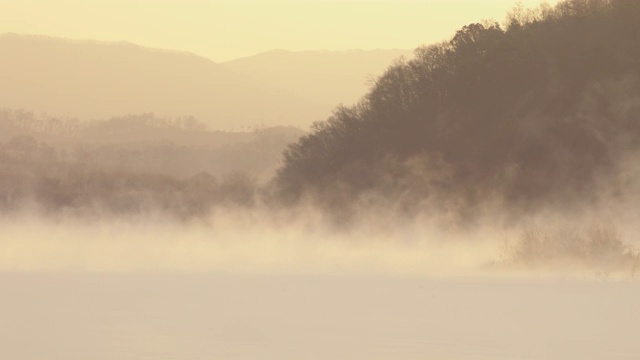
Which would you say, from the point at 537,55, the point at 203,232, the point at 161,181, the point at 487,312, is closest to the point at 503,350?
the point at 487,312

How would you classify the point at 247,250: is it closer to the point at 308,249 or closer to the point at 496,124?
the point at 308,249

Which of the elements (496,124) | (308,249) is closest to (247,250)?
(308,249)

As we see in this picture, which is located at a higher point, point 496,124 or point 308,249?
point 496,124

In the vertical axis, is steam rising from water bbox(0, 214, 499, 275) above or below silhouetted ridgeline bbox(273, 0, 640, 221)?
below

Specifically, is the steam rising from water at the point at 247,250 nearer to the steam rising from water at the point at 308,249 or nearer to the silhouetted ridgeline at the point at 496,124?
the steam rising from water at the point at 308,249

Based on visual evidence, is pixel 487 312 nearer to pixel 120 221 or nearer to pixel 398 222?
pixel 398 222

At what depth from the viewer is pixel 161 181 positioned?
70.3 metres

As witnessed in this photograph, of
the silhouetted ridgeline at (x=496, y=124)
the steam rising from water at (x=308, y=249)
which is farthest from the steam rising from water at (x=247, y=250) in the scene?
the silhouetted ridgeline at (x=496, y=124)

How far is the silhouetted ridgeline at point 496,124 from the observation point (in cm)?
4262

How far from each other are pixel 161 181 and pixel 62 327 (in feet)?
172

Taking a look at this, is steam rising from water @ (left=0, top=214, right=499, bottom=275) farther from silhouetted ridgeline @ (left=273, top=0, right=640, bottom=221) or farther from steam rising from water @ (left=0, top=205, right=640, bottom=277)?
silhouetted ridgeline @ (left=273, top=0, right=640, bottom=221)

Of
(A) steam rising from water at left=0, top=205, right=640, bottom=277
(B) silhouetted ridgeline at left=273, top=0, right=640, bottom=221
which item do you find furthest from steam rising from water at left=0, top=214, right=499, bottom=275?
(B) silhouetted ridgeline at left=273, top=0, right=640, bottom=221

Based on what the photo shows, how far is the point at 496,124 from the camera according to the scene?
151 feet

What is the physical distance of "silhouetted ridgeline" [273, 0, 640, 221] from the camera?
140ft
